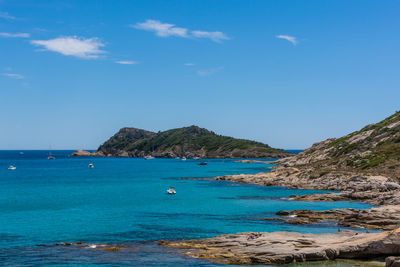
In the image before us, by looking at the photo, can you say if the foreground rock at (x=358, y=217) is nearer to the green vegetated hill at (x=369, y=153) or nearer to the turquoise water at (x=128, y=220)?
the turquoise water at (x=128, y=220)

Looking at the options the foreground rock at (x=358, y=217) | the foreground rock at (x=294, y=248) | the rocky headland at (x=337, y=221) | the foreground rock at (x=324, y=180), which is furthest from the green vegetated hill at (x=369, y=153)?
the foreground rock at (x=294, y=248)

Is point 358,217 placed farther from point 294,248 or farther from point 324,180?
point 324,180

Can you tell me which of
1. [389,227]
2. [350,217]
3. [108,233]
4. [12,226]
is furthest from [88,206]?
[389,227]

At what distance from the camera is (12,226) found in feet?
212

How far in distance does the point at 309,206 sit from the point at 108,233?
132 ft

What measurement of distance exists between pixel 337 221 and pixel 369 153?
248ft

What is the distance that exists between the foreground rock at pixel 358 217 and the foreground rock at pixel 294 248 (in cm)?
1363

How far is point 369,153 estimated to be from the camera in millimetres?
130625

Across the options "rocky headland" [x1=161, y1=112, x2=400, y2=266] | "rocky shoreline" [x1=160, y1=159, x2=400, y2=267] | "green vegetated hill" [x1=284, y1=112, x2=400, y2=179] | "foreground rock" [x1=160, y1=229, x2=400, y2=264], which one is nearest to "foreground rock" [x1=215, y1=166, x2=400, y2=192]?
"rocky headland" [x1=161, y1=112, x2=400, y2=266]

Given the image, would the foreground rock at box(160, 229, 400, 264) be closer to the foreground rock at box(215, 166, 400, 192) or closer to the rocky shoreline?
the rocky shoreline

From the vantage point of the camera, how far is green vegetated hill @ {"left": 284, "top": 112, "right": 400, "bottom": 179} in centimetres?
11489

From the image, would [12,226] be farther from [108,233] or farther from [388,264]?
[388,264]

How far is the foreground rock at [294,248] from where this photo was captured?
41.7 meters

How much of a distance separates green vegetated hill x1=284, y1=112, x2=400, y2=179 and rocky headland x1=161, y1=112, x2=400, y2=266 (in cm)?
26
